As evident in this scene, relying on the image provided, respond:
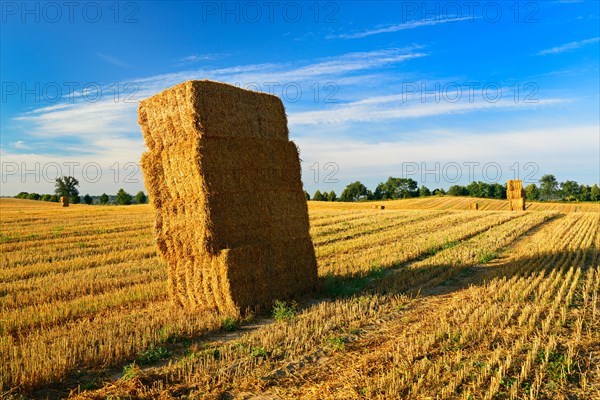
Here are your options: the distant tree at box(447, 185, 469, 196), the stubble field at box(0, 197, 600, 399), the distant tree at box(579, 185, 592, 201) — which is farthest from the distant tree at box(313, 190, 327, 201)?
the stubble field at box(0, 197, 600, 399)

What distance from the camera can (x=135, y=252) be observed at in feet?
52.0

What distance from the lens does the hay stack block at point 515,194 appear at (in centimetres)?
4516

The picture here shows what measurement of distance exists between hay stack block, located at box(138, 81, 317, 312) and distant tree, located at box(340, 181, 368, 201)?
8830cm

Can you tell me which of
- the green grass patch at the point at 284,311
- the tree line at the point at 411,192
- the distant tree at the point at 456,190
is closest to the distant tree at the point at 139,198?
the tree line at the point at 411,192

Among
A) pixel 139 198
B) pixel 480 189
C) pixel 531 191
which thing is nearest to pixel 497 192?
pixel 480 189

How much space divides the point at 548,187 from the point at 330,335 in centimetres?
13686

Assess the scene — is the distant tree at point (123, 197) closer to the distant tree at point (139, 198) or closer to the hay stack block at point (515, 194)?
the distant tree at point (139, 198)

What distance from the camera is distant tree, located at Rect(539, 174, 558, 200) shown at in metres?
123

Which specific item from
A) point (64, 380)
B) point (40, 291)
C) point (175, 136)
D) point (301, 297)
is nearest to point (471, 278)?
point (301, 297)

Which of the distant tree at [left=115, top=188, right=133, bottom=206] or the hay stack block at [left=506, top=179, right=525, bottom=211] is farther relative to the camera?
the distant tree at [left=115, top=188, right=133, bottom=206]

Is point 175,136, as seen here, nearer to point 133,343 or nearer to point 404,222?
point 133,343

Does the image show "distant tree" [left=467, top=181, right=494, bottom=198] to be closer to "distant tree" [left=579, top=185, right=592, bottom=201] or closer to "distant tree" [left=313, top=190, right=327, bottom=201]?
"distant tree" [left=579, top=185, right=592, bottom=201]

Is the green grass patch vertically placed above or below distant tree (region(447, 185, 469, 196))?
below

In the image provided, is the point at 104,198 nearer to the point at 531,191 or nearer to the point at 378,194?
the point at 378,194
